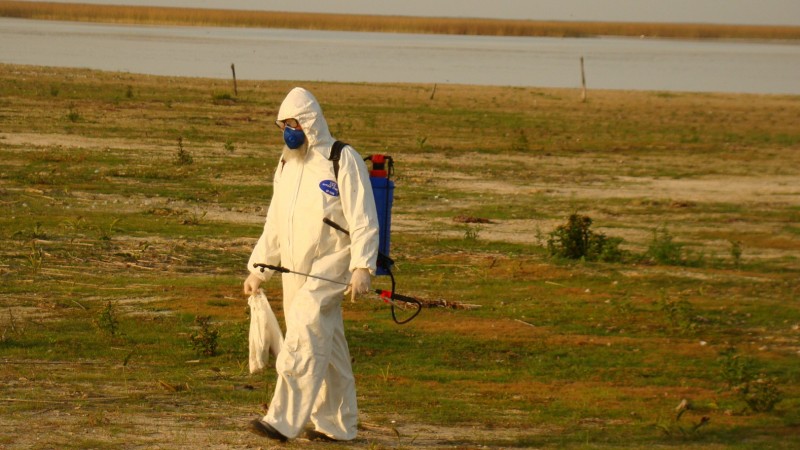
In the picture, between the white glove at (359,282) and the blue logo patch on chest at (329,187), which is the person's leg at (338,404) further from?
the blue logo patch on chest at (329,187)

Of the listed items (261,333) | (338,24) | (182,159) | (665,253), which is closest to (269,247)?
(261,333)

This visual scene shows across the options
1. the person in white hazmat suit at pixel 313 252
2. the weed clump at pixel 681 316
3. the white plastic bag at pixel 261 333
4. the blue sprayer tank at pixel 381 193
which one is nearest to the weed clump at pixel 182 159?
the weed clump at pixel 681 316

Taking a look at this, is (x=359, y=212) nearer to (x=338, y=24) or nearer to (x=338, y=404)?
(x=338, y=404)

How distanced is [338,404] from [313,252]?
92cm

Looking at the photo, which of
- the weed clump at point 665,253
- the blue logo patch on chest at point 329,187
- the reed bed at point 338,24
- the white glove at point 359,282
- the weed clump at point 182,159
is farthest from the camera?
the reed bed at point 338,24

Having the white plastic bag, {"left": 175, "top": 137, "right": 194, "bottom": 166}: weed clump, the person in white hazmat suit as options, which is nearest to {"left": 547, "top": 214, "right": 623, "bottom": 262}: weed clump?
the white plastic bag

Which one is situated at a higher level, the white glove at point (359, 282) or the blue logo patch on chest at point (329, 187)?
the blue logo patch on chest at point (329, 187)

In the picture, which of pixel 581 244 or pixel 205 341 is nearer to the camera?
pixel 205 341

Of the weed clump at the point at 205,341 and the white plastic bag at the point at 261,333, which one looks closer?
the white plastic bag at the point at 261,333

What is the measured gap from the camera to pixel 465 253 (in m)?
15.6

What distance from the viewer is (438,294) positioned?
1315 cm

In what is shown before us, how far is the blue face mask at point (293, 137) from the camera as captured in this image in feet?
24.4

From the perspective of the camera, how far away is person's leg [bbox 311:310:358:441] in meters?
7.71

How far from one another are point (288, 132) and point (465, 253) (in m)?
8.27
